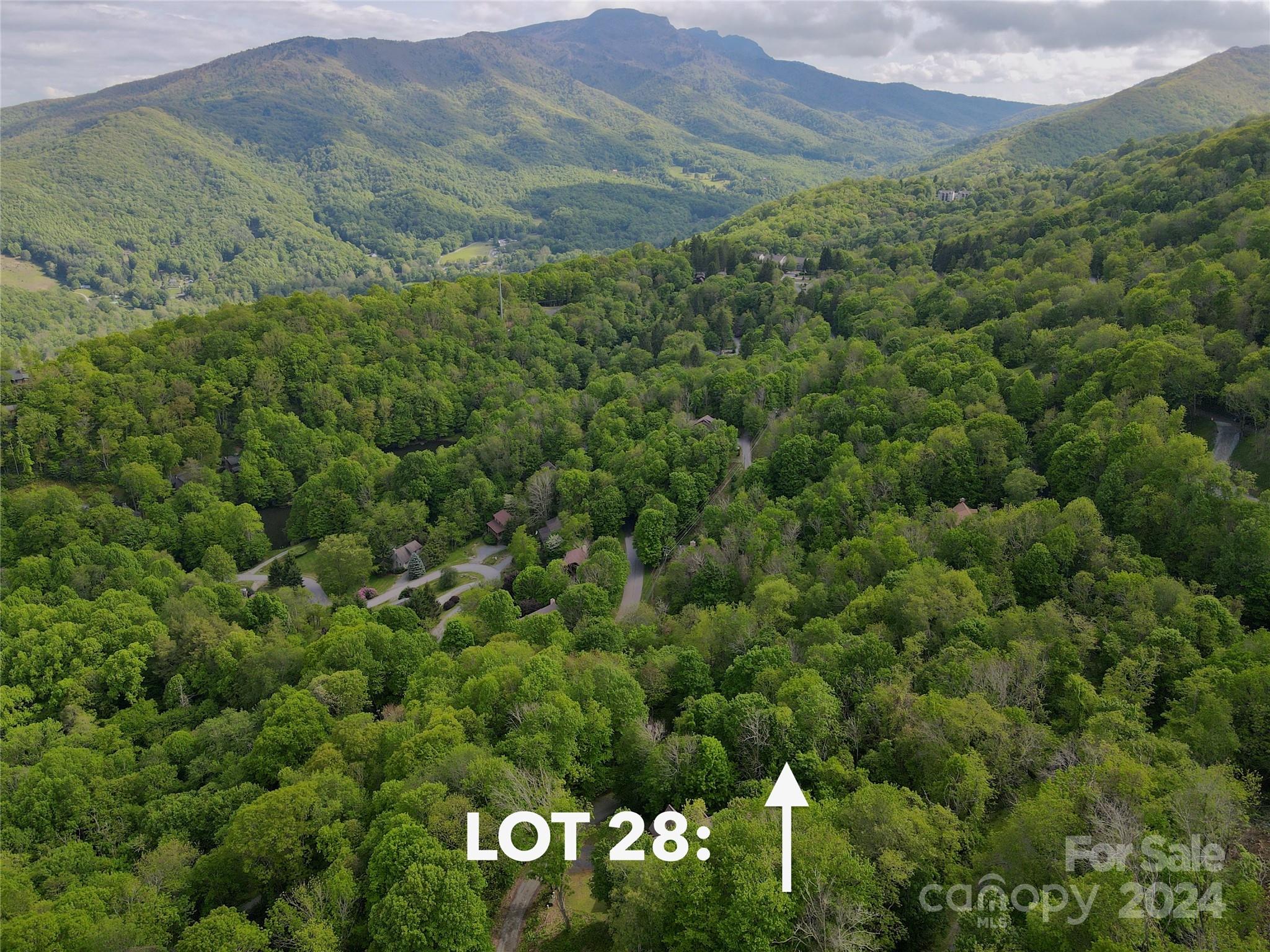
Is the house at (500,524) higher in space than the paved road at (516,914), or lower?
lower

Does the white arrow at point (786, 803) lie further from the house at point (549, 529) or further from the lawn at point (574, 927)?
the house at point (549, 529)

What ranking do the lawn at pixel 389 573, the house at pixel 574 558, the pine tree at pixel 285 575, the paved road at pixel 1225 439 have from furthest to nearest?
the lawn at pixel 389 573 < the pine tree at pixel 285 575 < the house at pixel 574 558 < the paved road at pixel 1225 439

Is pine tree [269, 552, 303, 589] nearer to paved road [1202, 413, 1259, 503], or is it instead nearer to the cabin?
the cabin

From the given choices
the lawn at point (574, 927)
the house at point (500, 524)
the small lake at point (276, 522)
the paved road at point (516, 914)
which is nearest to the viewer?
the lawn at point (574, 927)

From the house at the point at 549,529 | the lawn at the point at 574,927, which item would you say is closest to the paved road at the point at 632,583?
the house at the point at 549,529

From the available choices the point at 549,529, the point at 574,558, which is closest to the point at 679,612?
the point at 574,558

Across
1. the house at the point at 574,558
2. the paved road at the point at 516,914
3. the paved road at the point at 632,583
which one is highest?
the paved road at the point at 516,914

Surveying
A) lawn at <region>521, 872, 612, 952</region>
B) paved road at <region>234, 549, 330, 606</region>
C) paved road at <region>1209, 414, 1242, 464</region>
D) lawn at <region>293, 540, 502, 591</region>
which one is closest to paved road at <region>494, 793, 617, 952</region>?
lawn at <region>521, 872, 612, 952</region>
